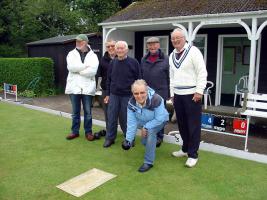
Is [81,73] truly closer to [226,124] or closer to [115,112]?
[115,112]

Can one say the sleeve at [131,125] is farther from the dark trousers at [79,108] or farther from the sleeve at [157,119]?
the dark trousers at [79,108]

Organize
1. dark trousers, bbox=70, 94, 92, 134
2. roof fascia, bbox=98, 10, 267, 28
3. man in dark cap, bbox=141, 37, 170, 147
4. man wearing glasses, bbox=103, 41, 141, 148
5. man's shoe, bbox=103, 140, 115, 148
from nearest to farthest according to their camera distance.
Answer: man wearing glasses, bbox=103, 41, 141, 148
man in dark cap, bbox=141, 37, 170, 147
man's shoe, bbox=103, 140, 115, 148
dark trousers, bbox=70, 94, 92, 134
roof fascia, bbox=98, 10, 267, 28

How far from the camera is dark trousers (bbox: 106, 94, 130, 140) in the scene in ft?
16.4

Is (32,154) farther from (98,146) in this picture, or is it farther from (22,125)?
(22,125)

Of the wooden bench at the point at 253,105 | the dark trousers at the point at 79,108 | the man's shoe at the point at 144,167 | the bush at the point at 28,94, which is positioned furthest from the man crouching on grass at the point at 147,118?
the bush at the point at 28,94

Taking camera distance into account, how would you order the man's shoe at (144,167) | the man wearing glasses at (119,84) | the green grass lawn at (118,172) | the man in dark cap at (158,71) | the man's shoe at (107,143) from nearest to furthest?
1. the green grass lawn at (118,172)
2. the man's shoe at (144,167)
3. the man wearing glasses at (119,84)
4. the man in dark cap at (158,71)
5. the man's shoe at (107,143)

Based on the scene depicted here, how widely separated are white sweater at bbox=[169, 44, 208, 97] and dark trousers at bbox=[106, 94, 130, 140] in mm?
1042

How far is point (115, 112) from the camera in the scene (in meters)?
5.11

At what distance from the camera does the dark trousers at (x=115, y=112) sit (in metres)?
5.01

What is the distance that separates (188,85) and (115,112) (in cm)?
143

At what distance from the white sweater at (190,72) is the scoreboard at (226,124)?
1.25 meters

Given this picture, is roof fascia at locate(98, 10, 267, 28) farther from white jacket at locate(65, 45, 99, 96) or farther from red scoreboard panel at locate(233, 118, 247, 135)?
white jacket at locate(65, 45, 99, 96)

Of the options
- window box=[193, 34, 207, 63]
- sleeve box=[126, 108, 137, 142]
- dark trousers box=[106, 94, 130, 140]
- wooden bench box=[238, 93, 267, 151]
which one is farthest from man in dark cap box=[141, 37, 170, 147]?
window box=[193, 34, 207, 63]

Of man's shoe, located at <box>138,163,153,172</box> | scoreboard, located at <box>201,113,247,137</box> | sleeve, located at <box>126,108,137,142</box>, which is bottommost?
man's shoe, located at <box>138,163,153,172</box>
